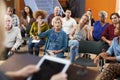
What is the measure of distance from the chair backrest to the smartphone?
3.32m

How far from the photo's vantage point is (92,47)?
4312mm

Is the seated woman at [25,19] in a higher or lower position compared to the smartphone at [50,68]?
lower

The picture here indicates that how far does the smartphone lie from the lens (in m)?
0.96

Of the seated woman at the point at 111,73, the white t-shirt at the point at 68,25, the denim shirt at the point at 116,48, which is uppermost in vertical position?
the white t-shirt at the point at 68,25

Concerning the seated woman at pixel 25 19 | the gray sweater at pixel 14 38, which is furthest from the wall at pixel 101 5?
the gray sweater at pixel 14 38

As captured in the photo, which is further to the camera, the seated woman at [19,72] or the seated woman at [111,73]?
the seated woman at [111,73]

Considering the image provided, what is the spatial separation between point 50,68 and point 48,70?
11 millimetres

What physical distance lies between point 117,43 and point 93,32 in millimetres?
1544

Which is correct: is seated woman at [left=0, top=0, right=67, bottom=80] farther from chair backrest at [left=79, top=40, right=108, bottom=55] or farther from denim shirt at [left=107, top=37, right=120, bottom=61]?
chair backrest at [left=79, top=40, right=108, bottom=55]

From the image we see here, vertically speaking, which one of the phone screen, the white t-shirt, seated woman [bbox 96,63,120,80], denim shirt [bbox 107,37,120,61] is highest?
the phone screen

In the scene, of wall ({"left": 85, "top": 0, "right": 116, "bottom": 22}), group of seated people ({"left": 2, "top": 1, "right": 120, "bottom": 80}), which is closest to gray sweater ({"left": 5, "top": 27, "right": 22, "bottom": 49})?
group of seated people ({"left": 2, "top": 1, "right": 120, "bottom": 80})

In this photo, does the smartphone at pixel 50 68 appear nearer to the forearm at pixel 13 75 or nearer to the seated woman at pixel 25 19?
the forearm at pixel 13 75

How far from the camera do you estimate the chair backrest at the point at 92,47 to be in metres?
4.28

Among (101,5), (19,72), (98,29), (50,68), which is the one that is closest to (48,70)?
(50,68)
